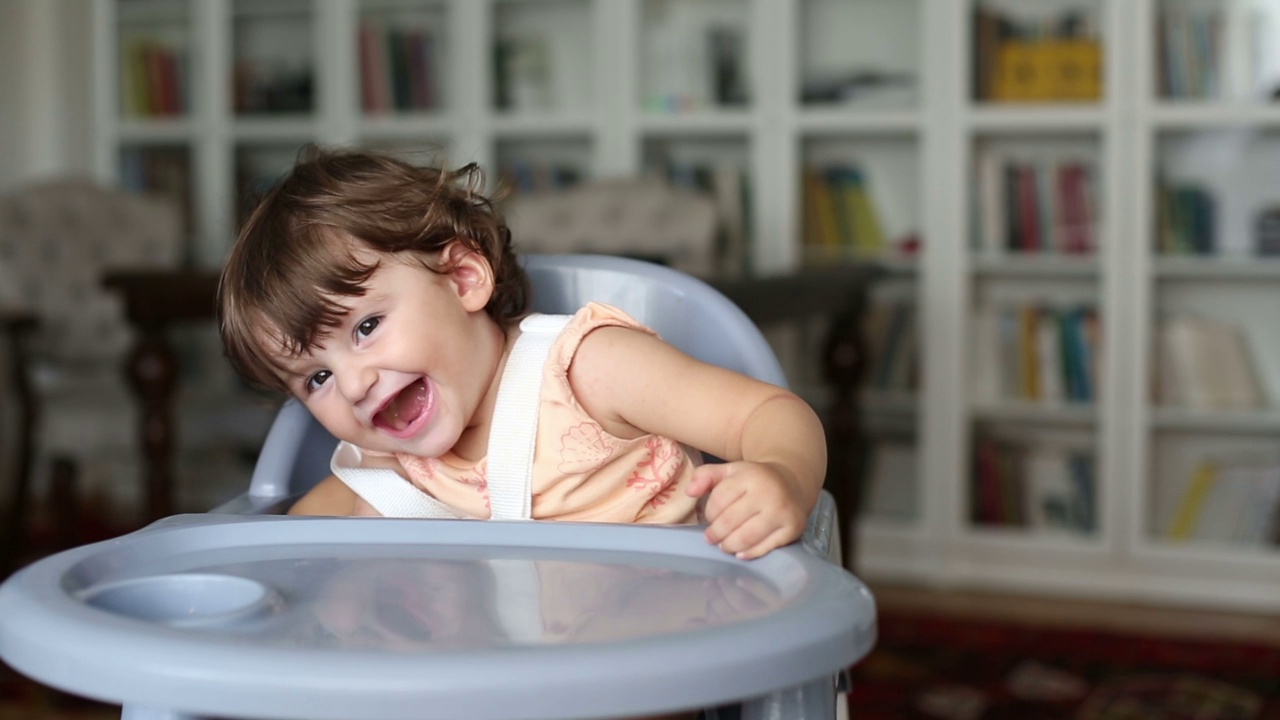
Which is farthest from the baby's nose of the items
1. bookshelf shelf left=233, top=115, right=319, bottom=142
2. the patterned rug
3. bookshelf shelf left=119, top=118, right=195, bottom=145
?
bookshelf shelf left=119, top=118, right=195, bottom=145

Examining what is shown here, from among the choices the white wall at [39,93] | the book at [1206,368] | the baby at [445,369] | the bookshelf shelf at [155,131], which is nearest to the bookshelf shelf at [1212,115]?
the book at [1206,368]

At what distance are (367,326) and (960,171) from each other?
2329 mm

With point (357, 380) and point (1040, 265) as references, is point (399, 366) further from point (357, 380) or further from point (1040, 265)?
point (1040, 265)

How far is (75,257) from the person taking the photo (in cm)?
323

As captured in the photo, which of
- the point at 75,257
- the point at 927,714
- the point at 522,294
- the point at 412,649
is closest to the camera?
the point at 412,649

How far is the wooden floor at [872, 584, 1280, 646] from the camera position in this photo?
8.91ft

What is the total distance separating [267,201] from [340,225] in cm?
9

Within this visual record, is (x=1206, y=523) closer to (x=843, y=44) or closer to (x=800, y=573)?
(x=843, y=44)

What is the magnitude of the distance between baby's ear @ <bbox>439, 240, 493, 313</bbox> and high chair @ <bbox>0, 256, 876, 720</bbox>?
Answer: 10.5 inches

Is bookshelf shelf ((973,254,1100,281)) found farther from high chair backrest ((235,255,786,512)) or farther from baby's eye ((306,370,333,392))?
baby's eye ((306,370,333,392))

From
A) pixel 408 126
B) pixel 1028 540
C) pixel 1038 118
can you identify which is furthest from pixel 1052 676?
pixel 408 126

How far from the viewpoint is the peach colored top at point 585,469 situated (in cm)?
103

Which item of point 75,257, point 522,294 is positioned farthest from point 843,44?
point 522,294

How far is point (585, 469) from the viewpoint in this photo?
1.04 m
